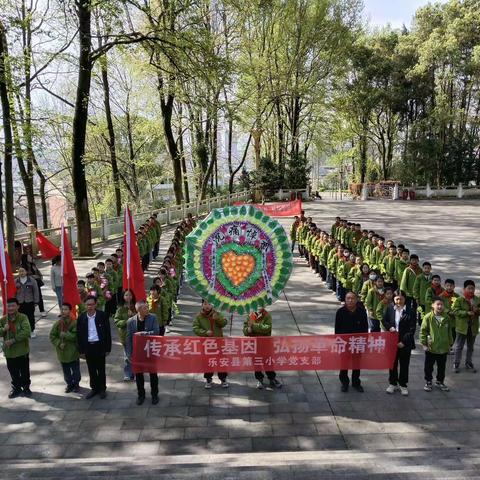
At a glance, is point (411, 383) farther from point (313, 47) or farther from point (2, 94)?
point (313, 47)

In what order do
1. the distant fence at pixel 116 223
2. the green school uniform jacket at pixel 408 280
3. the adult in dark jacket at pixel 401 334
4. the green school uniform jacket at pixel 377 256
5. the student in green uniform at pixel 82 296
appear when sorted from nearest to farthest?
the adult in dark jacket at pixel 401 334, the student in green uniform at pixel 82 296, the green school uniform jacket at pixel 408 280, the green school uniform jacket at pixel 377 256, the distant fence at pixel 116 223

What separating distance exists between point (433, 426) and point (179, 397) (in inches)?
133

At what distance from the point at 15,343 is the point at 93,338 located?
114 centimetres

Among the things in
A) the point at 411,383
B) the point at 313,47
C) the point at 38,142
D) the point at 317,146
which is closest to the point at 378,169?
the point at 317,146

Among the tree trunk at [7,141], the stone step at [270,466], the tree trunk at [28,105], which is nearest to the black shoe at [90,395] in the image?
the stone step at [270,466]

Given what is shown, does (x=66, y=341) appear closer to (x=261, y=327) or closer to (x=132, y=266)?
(x=132, y=266)

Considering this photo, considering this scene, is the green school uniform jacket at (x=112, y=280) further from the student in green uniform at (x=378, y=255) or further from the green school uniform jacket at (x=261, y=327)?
the student in green uniform at (x=378, y=255)

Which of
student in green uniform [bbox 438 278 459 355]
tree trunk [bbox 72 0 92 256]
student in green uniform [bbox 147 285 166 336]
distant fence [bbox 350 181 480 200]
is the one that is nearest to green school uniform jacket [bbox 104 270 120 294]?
student in green uniform [bbox 147 285 166 336]

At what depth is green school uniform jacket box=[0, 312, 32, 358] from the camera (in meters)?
6.87

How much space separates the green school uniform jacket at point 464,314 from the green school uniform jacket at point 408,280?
5.60ft

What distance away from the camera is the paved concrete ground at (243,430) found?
5.04 metres

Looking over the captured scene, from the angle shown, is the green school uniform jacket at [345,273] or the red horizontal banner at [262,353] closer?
the red horizontal banner at [262,353]

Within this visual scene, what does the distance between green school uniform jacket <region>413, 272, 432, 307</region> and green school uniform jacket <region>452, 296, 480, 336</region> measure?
4.11 feet

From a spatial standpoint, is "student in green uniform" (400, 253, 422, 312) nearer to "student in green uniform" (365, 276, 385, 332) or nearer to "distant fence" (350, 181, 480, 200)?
"student in green uniform" (365, 276, 385, 332)
